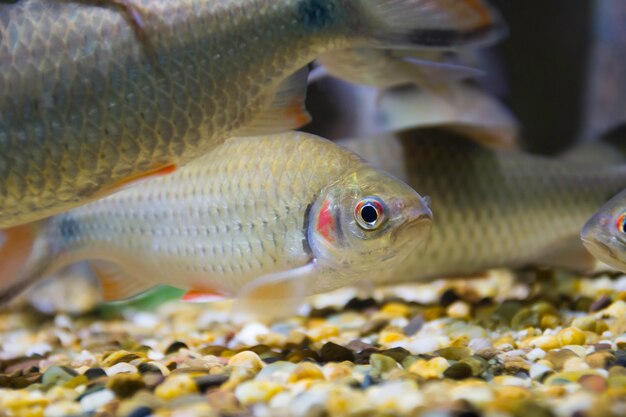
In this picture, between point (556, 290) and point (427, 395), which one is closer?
point (427, 395)

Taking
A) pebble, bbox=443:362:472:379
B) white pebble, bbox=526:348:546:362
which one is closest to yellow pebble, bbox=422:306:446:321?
white pebble, bbox=526:348:546:362

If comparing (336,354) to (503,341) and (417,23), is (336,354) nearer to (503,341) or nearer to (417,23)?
(503,341)

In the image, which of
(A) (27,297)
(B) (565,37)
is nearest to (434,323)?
(A) (27,297)

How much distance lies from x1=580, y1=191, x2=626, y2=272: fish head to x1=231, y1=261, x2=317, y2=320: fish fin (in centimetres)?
99

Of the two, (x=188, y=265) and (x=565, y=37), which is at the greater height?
(x=565, y=37)

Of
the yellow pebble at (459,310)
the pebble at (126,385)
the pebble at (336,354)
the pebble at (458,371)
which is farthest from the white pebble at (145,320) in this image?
the pebble at (458,371)

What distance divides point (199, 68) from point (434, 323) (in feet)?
4.90

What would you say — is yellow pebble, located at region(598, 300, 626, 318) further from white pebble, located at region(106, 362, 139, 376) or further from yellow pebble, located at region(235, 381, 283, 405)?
white pebble, located at region(106, 362, 139, 376)

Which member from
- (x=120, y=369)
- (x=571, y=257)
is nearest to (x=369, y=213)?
(x=120, y=369)

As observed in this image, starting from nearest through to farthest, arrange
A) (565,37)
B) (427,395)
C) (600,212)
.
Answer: (427,395) < (600,212) < (565,37)

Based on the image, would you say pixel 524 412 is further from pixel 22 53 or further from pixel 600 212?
pixel 22 53

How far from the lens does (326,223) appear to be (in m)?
2.43

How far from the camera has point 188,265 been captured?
2.83 m

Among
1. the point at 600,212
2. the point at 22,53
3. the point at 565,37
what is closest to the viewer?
the point at 22,53
